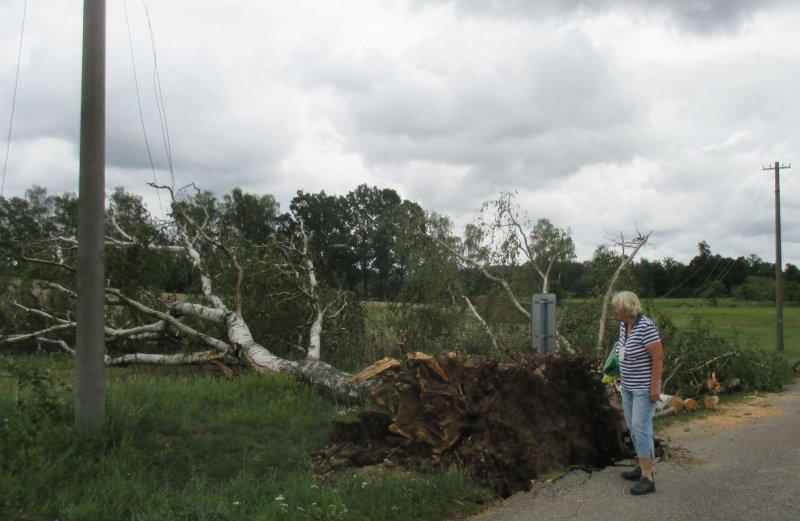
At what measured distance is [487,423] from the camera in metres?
6.04

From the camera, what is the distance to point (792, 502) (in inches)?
201

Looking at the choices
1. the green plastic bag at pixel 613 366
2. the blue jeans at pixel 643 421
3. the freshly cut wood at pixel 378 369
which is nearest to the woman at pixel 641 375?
the blue jeans at pixel 643 421

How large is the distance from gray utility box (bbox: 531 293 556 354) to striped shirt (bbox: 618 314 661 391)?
236 centimetres

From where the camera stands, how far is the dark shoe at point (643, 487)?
5.24 m

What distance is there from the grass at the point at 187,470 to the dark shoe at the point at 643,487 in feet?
4.11

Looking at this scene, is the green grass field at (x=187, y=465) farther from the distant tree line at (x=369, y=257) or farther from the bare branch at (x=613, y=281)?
the bare branch at (x=613, y=281)

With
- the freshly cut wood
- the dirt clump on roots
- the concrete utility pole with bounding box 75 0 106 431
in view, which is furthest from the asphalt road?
the concrete utility pole with bounding box 75 0 106 431

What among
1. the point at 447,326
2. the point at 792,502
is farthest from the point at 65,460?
the point at 447,326

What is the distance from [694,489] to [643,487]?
54cm

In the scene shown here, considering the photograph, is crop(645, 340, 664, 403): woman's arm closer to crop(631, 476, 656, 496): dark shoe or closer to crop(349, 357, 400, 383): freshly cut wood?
crop(631, 476, 656, 496): dark shoe

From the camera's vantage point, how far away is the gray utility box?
7.87m

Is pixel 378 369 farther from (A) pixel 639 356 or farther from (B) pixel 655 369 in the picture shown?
(B) pixel 655 369

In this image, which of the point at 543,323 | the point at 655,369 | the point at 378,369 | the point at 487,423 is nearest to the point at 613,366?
the point at 655,369

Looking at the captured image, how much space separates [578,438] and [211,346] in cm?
645
